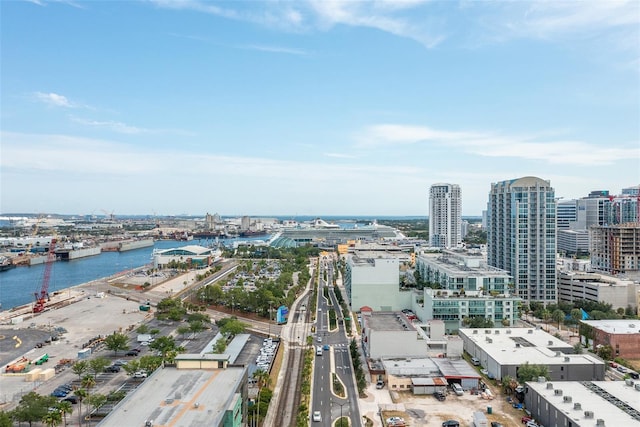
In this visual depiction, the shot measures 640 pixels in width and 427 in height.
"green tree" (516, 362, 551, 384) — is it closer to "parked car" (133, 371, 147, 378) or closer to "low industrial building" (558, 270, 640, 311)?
"parked car" (133, 371, 147, 378)

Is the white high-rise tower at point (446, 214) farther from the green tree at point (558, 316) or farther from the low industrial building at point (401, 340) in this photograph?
the low industrial building at point (401, 340)

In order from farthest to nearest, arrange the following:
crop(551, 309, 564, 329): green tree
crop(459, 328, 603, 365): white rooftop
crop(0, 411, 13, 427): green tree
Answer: crop(551, 309, 564, 329): green tree, crop(459, 328, 603, 365): white rooftop, crop(0, 411, 13, 427): green tree

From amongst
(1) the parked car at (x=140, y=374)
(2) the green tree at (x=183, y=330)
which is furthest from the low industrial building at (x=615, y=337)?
(1) the parked car at (x=140, y=374)

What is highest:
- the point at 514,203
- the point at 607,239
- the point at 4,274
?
the point at 514,203

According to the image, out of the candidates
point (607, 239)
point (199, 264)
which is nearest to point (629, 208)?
point (607, 239)

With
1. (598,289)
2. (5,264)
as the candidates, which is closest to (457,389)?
(598,289)

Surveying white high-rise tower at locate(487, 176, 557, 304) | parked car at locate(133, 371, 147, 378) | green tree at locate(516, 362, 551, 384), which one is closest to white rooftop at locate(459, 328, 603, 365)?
green tree at locate(516, 362, 551, 384)

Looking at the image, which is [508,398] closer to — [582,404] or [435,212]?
[582,404]
